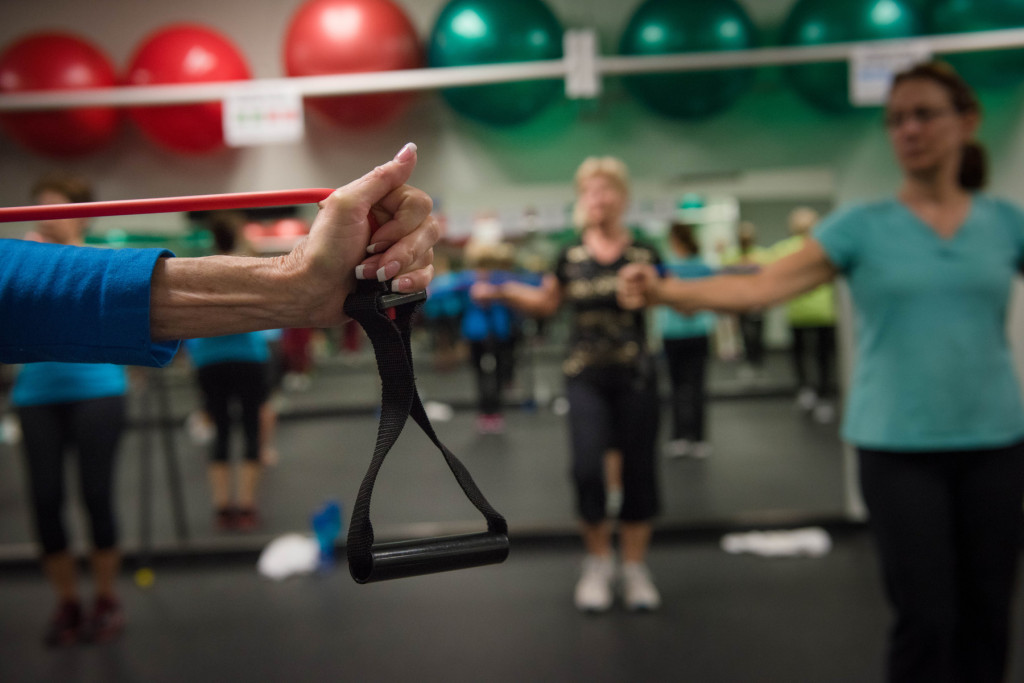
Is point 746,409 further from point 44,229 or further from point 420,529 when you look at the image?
point 44,229

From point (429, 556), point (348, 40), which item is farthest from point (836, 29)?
point (429, 556)

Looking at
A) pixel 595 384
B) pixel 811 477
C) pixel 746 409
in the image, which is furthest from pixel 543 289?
pixel 746 409

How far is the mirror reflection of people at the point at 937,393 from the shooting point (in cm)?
133

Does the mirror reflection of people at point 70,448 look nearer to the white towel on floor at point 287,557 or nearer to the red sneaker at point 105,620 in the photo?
the red sneaker at point 105,620

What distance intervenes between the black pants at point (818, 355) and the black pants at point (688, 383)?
114 centimetres

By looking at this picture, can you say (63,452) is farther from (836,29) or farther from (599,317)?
(836,29)

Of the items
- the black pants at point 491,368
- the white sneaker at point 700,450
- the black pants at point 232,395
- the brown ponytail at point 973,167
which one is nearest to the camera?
the brown ponytail at point 973,167

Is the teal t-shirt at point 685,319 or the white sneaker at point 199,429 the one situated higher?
the teal t-shirt at point 685,319

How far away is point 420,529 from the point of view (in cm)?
324

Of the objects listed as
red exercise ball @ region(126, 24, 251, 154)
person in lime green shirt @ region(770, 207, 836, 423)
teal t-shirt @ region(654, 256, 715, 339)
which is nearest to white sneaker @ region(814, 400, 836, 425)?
person in lime green shirt @ region(770, 207, 836, 423)

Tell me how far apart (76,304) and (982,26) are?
10.5ft

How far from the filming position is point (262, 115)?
8.83 ft

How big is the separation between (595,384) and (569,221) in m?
1.29

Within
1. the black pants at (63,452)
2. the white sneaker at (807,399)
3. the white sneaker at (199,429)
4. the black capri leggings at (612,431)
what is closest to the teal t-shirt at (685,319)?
the black capri leggings at (612,431)
